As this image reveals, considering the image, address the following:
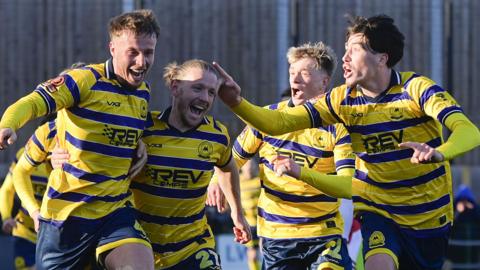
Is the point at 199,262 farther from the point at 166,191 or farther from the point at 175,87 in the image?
the point at 175,87

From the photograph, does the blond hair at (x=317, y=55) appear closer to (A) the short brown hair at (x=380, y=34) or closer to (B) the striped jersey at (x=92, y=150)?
(A) the short brown hair at (x=380, y=34)

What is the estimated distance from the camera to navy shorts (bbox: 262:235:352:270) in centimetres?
811

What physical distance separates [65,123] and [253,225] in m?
5.96

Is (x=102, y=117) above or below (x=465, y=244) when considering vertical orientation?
above

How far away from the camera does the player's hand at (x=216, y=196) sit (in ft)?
27.3

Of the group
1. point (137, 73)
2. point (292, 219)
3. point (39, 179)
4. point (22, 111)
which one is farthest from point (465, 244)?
point (22, 111)

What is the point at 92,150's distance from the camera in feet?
23.3

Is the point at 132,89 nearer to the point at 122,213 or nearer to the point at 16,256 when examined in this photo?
the point at 122,213

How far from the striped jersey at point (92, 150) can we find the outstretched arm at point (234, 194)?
40.0 inches

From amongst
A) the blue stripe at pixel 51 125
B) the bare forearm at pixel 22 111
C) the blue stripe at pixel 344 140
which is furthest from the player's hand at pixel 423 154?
the blue stripe at pixel 51 125

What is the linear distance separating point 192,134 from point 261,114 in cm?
72

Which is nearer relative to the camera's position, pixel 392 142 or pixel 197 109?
pixel 392 142

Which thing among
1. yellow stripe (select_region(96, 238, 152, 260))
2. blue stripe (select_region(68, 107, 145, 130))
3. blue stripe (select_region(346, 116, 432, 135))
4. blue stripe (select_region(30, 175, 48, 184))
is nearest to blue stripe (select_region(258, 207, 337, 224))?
blue stripe (select_region(346, 116, 432, 135))

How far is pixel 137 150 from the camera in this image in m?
7.29
